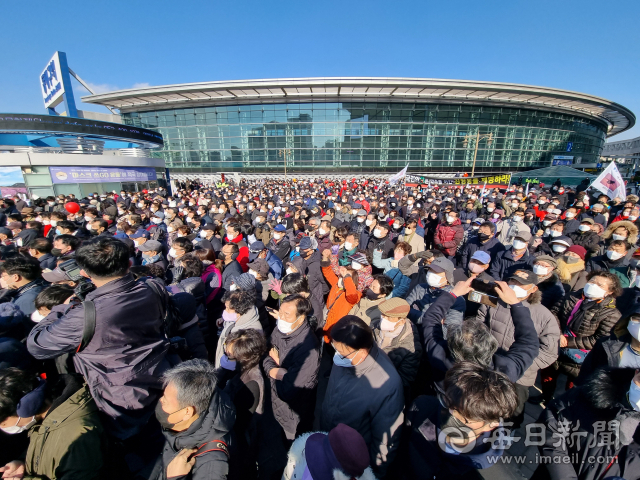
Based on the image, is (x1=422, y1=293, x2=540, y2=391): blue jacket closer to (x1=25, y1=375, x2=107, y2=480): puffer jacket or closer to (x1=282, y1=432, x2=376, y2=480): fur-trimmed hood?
(x1=282, y1=432, x2=376, y2=480): fur-trimmed hood

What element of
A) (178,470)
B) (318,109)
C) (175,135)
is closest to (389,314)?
(178,470)

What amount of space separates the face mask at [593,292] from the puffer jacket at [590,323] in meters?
0.06

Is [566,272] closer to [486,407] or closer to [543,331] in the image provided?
[543,331]

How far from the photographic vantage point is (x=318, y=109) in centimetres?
3328

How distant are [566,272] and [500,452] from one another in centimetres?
329

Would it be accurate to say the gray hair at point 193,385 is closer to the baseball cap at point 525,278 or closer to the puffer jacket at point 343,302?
the puffer jacket at point 343,302

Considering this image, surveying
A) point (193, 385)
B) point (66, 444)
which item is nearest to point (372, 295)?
point (193, 385)

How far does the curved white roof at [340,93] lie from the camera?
2925cm

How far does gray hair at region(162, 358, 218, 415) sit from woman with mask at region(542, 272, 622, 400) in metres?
3.26

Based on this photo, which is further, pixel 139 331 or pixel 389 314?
pixel 389 314

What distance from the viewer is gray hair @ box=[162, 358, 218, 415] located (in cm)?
149

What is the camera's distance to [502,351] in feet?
7.08

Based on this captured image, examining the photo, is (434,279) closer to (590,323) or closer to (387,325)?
(387,325)

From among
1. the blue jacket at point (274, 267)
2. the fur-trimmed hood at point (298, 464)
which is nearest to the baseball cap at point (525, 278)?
the fur-trimmed hood at point (298, 464)
